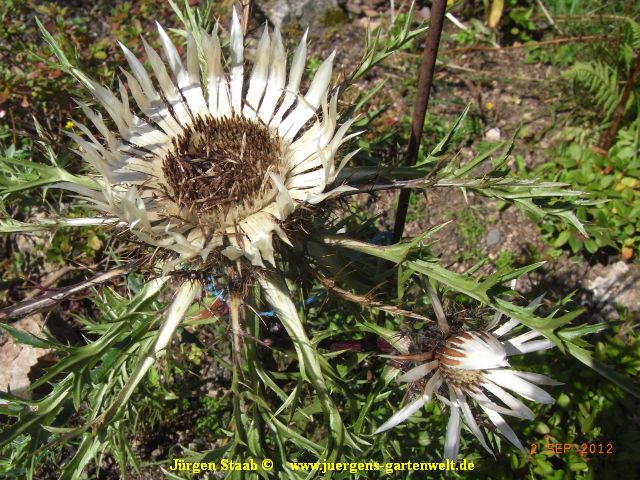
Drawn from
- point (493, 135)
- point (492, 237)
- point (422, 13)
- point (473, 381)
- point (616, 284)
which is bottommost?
point (616, 284)

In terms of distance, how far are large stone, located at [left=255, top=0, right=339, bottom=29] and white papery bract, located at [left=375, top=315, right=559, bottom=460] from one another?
2.74 meters

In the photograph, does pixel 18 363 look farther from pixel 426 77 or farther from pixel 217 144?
pixel 426 77

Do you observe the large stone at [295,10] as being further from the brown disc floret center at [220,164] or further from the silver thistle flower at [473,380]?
the silver thistle flower at [473,380]

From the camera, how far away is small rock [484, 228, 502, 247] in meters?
2.84

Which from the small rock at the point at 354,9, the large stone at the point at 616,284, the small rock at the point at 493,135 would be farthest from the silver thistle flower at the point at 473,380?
the small rock at the point at 354,9

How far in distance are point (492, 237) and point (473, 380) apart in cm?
154

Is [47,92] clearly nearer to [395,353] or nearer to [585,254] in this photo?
[395,353]

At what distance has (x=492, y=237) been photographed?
2857 mm

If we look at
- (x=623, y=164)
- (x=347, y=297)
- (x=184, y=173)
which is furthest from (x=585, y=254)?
(x=184, y=173)

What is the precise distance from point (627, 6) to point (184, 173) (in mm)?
2771

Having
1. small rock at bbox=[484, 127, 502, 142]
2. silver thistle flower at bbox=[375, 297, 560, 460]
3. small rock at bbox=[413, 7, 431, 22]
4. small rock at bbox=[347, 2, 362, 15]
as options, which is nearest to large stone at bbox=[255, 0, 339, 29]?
small rock at bbox=[347, 2, 362, 15]

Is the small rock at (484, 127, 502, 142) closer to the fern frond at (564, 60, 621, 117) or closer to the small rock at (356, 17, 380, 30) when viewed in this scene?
the fern frond at (564, 60, 621, 117)

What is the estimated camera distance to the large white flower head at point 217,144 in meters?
1.46
